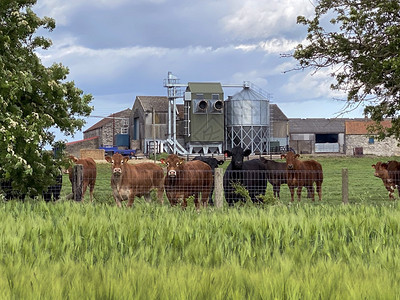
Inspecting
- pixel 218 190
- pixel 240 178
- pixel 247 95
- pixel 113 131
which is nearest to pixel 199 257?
pixel 218 190

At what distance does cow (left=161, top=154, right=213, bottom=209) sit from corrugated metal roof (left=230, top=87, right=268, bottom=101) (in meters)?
51.2

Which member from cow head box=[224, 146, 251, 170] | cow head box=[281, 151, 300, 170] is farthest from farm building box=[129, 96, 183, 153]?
cow head box=[224, 146, 251, 170]

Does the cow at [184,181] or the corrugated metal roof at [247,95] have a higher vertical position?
the corrugated metal roof at [247,95]

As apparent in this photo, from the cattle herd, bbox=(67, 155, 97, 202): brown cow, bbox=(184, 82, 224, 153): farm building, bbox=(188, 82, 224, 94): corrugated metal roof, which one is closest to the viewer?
the cattle herd

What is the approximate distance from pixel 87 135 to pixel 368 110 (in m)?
73.6

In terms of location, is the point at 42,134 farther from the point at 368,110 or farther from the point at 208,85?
the point at 208,85

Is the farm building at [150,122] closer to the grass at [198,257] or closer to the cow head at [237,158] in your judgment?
the cow head at [237,158]

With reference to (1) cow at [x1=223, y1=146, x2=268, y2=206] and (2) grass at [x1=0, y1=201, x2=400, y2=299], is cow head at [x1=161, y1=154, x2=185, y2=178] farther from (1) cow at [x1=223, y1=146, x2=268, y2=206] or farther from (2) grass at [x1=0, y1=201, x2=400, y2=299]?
(2) grass at [x1=0, y1=201, x2=400, y2=299]

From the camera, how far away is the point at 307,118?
3748 inches

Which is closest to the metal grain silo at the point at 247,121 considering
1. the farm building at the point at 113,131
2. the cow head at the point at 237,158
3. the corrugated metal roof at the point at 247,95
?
the corrugated metal roof at the point at 247,95

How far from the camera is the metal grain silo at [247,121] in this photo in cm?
6881

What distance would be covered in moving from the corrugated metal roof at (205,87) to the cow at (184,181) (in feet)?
161

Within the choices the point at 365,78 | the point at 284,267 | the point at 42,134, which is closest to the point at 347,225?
the point at 284,267

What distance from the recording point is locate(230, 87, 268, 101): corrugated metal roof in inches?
2739
